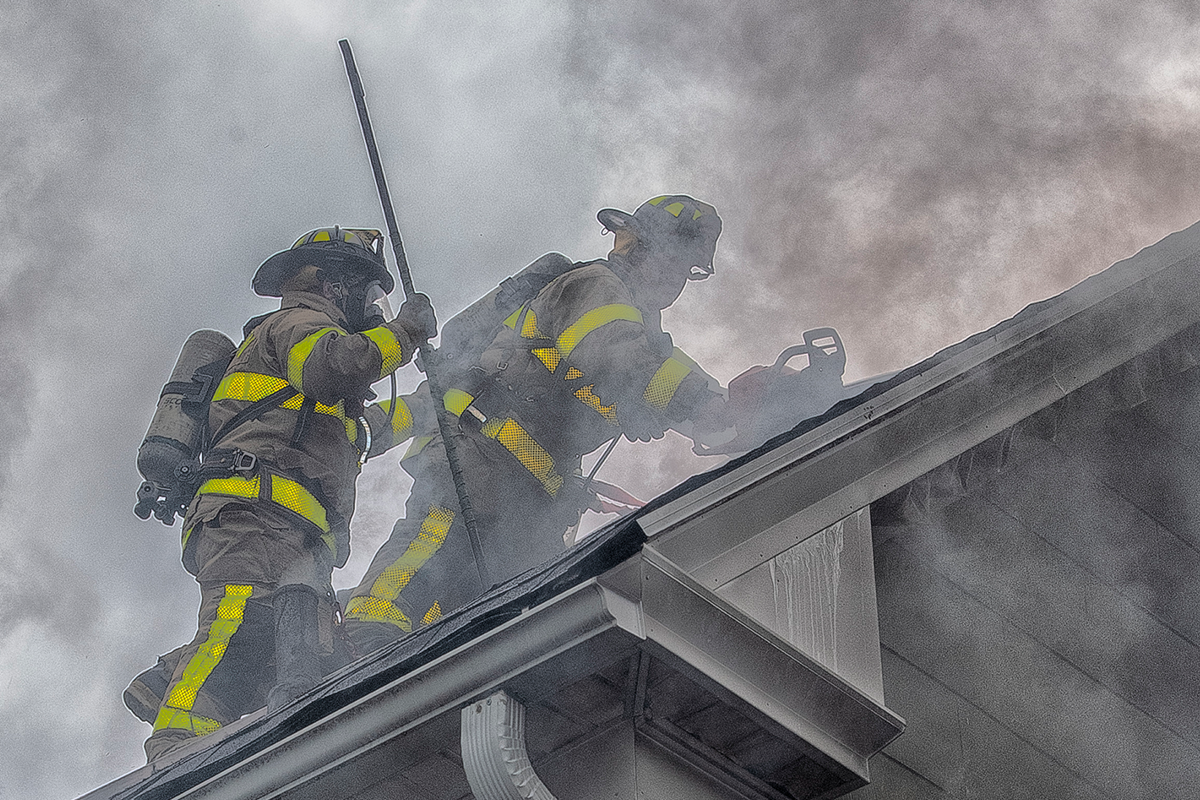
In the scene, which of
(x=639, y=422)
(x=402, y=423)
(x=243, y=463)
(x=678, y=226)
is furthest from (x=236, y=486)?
(x=678, y=226)

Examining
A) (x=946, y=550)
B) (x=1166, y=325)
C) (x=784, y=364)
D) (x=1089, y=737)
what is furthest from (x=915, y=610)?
(x=784, y=364)

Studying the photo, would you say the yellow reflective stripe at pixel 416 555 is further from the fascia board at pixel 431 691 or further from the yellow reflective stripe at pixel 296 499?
the fascia board at pixel 431 691

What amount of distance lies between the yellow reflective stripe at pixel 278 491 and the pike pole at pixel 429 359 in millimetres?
586

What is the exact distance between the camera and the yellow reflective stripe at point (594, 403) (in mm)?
5775

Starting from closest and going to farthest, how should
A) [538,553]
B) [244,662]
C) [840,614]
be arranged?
[840,614] → [244,662] → [538,553]

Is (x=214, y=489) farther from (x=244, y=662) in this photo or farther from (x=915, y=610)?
(x=915, y=610)

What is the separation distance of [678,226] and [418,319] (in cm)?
138

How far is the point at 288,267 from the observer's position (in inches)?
249

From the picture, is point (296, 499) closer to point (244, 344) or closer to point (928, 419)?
point (244, 344)

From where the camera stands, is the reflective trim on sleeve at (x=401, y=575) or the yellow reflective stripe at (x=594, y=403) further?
the yellow reflective stripe at (x=594, y=403)

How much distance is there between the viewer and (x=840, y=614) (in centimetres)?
295

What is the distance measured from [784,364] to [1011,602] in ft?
6.50

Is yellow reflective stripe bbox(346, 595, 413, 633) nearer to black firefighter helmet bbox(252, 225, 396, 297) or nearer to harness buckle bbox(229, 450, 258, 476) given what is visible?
harness buckle bbox(229, 450, 258, 476)

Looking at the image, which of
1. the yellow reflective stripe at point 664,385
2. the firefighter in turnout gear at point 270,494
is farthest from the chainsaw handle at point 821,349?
the firefighter in turnout gear at point 270,494
